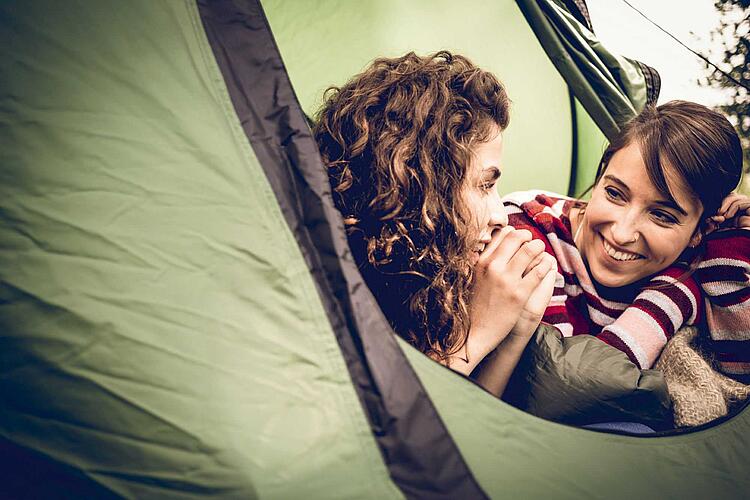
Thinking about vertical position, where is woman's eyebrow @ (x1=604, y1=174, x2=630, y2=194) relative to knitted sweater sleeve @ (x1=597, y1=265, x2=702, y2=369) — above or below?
above

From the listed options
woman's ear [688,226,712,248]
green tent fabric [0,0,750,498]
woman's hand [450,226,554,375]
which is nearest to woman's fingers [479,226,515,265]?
woman's hand [450,226,554,375]

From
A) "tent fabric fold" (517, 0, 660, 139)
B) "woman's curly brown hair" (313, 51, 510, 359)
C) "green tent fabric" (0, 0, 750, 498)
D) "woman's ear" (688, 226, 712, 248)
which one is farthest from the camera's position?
"tent fabric fold" (517, 0, 660, 139)

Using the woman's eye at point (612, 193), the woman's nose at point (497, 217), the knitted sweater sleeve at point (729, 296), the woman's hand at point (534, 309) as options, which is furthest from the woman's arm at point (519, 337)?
the knitted sweater sleeve at point (729, 296)

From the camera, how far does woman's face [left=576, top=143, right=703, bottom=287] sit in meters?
1.01

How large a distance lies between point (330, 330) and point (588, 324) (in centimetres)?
77

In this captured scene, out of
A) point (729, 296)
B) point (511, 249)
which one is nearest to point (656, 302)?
point (729, 296)

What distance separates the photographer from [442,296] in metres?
0.88

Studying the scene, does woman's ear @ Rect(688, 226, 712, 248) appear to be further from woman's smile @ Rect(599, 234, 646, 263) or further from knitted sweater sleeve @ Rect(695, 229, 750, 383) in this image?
woman's smile @ Rect(599, 234, 646, 263)

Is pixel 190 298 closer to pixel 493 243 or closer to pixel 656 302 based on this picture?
pixel 493 243

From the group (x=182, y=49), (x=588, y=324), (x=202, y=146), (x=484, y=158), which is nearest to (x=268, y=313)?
(x=202, y=146)

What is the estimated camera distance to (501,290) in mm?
904

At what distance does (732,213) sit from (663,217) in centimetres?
18

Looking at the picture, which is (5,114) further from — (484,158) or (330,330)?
(484,158)

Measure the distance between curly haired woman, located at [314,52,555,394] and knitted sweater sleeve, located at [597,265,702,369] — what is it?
7.6 inches
